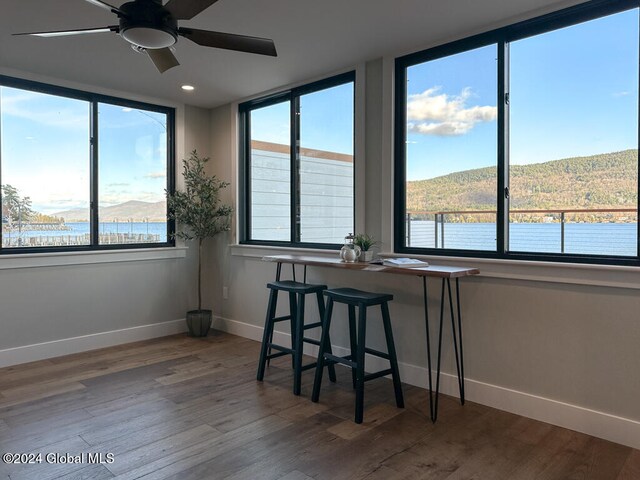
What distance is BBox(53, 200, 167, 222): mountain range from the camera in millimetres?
4180

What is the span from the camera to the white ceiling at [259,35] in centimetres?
264

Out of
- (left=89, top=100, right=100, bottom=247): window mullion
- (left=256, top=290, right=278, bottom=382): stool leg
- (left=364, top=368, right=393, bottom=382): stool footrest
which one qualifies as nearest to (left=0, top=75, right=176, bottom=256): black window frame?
(left=89, top=100, right=100, bottom=247): window mullion

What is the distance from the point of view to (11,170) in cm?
380

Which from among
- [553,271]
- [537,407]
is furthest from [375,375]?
[553,271]

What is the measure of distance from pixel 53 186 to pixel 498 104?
370 centimetres

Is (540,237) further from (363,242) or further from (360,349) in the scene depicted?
(360,349)

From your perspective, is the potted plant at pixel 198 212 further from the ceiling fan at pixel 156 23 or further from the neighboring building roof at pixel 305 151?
the ceiling fan at pixel 156 23

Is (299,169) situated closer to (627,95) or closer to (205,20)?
(205,20)

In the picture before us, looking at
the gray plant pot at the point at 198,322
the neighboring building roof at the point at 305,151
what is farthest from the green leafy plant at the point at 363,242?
the gray plant pot at the point at 198,322

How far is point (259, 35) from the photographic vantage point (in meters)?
3.05

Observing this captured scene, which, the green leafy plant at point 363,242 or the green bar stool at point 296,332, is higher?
the green leafy plant at point 363,242

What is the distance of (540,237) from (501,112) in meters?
0.83

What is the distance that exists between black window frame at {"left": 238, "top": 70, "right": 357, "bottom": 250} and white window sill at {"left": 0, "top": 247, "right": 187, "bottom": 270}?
79 centimetres

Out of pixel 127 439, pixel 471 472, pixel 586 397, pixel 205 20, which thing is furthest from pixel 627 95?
pixel 127 439
